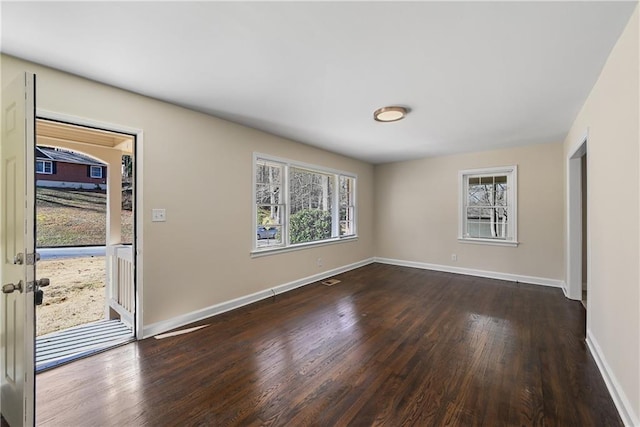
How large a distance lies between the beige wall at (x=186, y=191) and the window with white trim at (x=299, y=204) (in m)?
0.23

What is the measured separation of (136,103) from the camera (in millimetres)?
2641

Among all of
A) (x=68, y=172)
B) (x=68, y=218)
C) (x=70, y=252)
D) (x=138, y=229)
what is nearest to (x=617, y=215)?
(x=138, y=229)

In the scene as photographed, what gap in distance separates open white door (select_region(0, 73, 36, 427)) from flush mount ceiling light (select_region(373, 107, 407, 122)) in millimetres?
2808

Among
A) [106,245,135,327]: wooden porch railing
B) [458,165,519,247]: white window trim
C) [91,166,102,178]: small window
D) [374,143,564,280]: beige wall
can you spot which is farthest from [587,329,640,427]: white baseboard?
[91,166,102,178]: small window

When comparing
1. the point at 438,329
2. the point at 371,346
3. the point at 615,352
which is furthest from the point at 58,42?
the point at 615,352

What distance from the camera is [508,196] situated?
4.96 m

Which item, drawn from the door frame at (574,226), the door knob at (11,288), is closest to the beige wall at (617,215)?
the door frame at (574,226)

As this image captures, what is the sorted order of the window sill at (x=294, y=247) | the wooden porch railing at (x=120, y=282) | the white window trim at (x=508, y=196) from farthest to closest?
the white window trim at (x=508, y=196)
the window sill at (x=294, y=247)
the wooden porch railing at (x=120, y=282)

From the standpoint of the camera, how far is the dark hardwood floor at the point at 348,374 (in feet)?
5.51

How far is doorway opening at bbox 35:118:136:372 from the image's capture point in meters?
2.70

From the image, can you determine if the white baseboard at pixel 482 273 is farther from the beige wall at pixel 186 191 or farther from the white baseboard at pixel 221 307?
the beige wall at pixel 186 191

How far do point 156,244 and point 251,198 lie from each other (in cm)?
133

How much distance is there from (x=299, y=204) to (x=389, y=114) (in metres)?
2.19

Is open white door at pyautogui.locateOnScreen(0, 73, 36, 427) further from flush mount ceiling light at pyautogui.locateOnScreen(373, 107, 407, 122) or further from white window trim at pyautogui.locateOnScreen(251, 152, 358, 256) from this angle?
flush mount ceiling light at pyautogui.locateOnScreen(373, 107, 407, 122)
